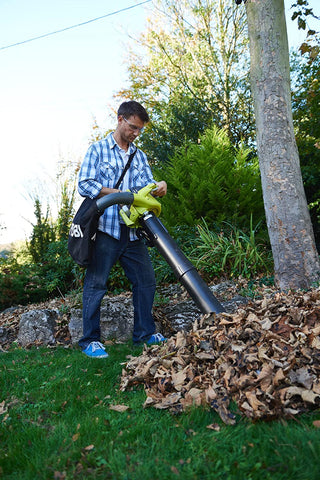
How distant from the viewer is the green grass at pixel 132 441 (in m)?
1.53

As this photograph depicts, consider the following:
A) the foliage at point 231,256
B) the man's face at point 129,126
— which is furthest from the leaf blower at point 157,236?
the foliage at point 231,256

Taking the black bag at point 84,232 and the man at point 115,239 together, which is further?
the man at point 115,239

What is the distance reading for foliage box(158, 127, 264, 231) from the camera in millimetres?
6125

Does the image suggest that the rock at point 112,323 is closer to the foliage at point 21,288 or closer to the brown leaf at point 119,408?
the brown leaf at point 119,408

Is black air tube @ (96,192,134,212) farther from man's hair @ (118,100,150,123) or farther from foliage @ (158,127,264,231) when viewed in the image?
foliage @ (158,127,264,231)

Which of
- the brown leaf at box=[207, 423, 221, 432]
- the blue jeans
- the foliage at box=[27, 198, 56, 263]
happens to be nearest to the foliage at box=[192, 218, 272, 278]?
the blue jeans

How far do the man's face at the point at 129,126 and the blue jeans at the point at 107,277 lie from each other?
720 millimetres

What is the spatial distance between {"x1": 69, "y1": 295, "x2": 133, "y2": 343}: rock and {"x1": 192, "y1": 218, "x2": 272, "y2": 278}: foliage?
5.28 feet

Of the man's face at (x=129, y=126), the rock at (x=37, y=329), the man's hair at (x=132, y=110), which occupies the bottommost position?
→ the rock at (x=37, y=329)

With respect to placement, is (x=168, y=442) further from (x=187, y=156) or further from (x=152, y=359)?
Answer: (x=187, y=156)

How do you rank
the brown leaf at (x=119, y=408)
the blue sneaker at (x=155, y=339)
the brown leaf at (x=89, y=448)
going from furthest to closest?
the blue sneaker at (x=155, y=339) < the brown leaf at (x=119, y=408) < the brown leaf at (x=89, y=448)

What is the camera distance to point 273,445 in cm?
162

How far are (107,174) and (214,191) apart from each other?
2998mm

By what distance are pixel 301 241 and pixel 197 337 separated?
183cm
